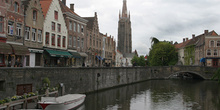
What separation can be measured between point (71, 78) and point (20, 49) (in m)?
7.06

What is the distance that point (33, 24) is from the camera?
3003 cm

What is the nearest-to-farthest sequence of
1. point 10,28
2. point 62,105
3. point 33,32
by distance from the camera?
point 62,105, point 10,28, point 33,32

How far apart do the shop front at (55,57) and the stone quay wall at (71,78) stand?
602 cm

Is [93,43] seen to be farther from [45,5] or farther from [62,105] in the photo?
[62,105]

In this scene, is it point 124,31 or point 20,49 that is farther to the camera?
point 124,31

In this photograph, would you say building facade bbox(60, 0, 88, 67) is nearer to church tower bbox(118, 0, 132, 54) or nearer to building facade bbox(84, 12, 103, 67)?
building facade bbox(84, 12, 103, 67)

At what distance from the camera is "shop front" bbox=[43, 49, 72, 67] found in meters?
32.6

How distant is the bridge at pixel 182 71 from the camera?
201 feet

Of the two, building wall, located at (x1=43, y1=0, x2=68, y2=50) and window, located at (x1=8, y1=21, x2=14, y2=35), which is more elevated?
building wall, located at (x1=43, y1=0, x2=68, y2=50)

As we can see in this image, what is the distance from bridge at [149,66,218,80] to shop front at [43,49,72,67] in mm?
33589

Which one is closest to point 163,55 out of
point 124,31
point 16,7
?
point 16,7

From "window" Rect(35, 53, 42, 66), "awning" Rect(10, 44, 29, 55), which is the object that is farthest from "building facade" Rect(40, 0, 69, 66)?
"awning" Rect(10, 44, 29, 55)

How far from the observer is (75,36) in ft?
137

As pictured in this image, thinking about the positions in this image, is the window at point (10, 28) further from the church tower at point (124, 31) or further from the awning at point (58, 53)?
the church tower at point (124, 31)
